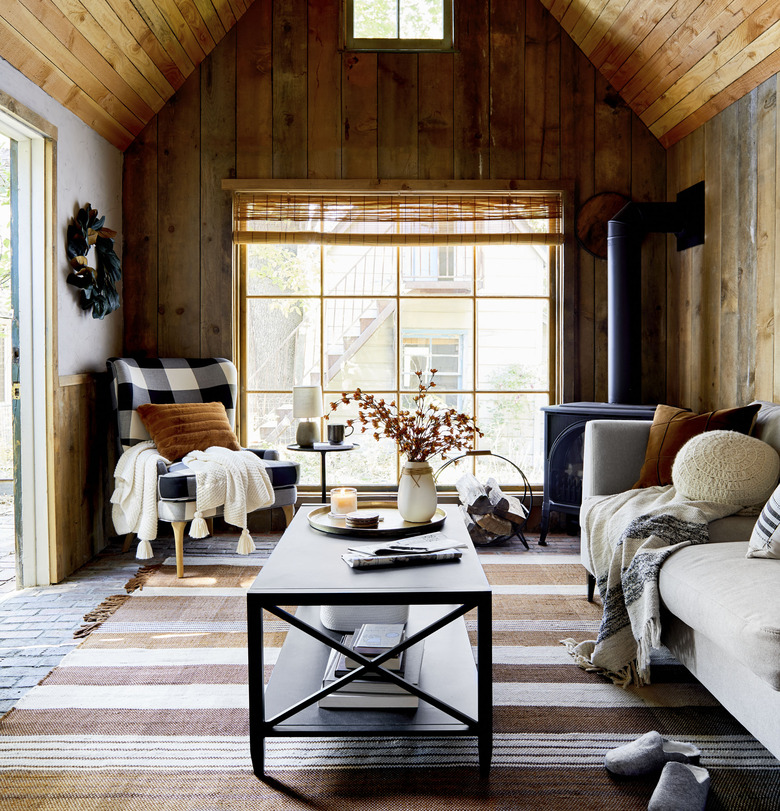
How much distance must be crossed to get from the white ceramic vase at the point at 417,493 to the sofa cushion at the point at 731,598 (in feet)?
2.33

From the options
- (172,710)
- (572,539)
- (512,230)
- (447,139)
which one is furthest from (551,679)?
(447,139)

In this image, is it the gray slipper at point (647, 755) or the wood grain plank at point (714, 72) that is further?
the wood grain plank at point (714, 72)

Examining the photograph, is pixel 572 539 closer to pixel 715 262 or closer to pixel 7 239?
pixel 715 262

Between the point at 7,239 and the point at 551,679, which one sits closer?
the point at 551,679

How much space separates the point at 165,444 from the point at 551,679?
216 cm

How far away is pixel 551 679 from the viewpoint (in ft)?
6.95

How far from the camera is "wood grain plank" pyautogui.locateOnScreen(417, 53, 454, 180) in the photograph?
396 cm

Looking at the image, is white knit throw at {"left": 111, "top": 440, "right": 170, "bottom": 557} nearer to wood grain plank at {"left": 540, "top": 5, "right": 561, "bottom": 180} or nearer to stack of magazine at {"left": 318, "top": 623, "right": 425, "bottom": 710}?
stack of magazine at {"left": 318, "top": 623, "right": 425, "bottom": 710}

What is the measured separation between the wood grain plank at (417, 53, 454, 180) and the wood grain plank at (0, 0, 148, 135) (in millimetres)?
1530

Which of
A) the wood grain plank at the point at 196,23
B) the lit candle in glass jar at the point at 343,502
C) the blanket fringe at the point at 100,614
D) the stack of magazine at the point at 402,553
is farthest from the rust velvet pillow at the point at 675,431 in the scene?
the wood grain plank at the point at 196,23

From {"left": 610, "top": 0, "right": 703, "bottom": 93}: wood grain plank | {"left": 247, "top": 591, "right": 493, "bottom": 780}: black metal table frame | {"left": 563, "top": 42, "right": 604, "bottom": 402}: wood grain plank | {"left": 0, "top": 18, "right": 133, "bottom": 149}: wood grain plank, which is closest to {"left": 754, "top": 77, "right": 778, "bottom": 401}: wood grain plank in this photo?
{"left": 610, "top": 0, "right": 703, "bottom": 93}: wood grain plank

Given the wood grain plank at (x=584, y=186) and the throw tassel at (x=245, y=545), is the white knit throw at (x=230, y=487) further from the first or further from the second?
the wood grain plank at (x=584, y=186)

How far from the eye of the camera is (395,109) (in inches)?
156

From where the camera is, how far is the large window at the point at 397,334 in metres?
4.08
